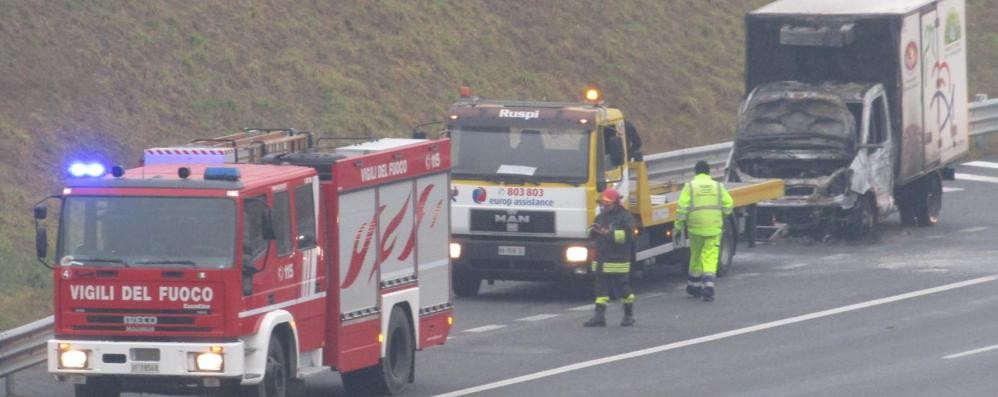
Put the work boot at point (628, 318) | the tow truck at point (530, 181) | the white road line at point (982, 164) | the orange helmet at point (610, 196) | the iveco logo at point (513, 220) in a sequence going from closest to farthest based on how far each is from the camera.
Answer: the orange helmet at point (610, 196) → the work boot at point (628, 318) → the tow truck at point (530, 181) → the iveco logo at point (513, 220) → the white road line at point (982, 164)

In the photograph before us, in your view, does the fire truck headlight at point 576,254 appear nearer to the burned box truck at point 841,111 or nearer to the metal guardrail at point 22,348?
the burned box truck at point 841,111

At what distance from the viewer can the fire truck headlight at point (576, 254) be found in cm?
2159

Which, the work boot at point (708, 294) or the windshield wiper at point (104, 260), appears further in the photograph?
the work boot at point (708, 294)

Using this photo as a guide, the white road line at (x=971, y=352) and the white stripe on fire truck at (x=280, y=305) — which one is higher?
the white stripe on fire truck at (x=280, y=305)

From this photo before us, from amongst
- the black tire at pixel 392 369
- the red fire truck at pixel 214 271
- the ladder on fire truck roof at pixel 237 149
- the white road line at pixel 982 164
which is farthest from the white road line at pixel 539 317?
the white road line at pixel 982 164

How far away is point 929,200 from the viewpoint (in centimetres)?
2878

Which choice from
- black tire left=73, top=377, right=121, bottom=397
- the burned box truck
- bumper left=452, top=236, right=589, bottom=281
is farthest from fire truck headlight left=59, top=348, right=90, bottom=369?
the burned box truck

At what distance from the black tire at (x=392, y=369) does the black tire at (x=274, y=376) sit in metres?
1.41

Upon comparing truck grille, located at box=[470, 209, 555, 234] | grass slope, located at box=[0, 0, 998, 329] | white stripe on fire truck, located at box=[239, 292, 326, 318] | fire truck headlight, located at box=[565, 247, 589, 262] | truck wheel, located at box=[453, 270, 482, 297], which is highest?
grass slope, located at box=[0, 0, 998, 329]

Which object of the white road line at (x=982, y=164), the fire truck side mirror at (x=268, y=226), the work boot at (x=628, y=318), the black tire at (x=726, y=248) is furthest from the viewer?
the white road line at (x=982, y=164)

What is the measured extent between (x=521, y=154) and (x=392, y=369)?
6.00m

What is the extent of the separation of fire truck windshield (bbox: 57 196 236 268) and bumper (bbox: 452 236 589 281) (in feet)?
26.7

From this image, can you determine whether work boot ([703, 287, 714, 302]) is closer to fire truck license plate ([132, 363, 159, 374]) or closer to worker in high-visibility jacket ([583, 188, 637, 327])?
worker in high-visibility jacket ([583, 188, 637, 327])

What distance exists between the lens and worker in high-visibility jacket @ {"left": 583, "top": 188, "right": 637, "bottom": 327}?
779 inches
